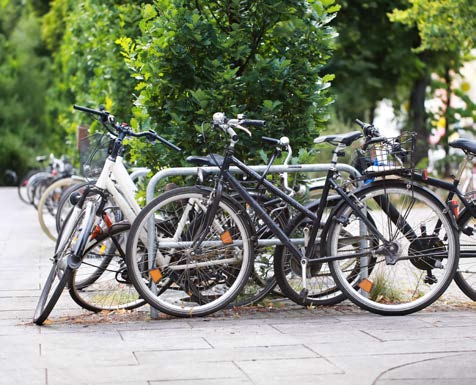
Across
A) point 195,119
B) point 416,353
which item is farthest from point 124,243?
point 416,353

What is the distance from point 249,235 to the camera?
20.7ft

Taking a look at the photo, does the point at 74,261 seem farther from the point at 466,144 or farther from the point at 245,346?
the point at 466,144

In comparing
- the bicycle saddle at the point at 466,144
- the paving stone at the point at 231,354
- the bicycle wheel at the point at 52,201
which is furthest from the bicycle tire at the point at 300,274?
the bicycle wheel at the point at 52,201

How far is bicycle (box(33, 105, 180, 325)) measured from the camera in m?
6.22

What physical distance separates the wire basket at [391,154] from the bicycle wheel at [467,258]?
640 mm

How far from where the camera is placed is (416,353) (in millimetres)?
5156

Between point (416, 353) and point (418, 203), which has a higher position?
point (418, 203)

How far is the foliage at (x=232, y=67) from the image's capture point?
687cm

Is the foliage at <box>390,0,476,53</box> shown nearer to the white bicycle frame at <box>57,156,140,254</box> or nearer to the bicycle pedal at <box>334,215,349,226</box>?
the bicycle pedal at <box>334,215,349,226</box>

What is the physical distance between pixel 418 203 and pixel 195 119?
1.73 m

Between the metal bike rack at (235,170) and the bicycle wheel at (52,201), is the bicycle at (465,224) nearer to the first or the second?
the metal bike rack at (235,170)

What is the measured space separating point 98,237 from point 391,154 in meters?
1.99

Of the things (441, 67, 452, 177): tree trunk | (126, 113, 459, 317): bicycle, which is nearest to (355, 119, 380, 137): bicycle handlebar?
(126, 113, 459, 317): bicycle

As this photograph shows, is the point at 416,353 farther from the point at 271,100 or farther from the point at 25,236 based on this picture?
the point at 25,236
